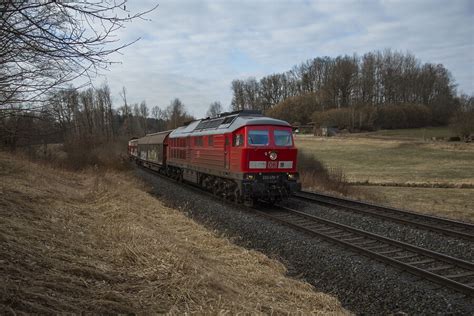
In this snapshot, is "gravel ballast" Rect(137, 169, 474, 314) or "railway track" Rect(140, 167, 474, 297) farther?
"railway track" Rect(140, 167, 474, 297)

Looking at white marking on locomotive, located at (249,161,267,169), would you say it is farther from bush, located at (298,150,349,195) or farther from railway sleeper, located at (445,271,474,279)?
bush, located at (298,150,349,195)

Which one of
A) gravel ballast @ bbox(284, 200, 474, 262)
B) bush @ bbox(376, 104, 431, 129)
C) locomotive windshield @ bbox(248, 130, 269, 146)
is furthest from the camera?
bush @ bbox(376, 104, 431, 129)

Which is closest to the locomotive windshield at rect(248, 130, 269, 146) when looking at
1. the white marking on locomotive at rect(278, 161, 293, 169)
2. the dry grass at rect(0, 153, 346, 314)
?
the white marking on locomotive at rect(278, 161, 293, 169)

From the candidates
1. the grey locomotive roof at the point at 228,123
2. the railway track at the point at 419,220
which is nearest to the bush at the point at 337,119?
the grey locomotive roof at the point at 228,123

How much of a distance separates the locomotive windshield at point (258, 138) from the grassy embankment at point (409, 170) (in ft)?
25.4

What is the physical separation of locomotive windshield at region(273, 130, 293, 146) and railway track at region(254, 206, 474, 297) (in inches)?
134

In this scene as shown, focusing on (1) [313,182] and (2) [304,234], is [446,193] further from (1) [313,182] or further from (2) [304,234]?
(2) [304,234]

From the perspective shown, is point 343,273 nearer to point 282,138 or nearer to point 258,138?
point 258,138

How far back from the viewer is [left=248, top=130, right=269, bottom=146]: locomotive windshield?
1445 cm

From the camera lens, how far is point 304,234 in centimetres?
1069

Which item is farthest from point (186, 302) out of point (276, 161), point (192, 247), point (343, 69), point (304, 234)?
point (343, 69)

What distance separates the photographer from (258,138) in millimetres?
14602

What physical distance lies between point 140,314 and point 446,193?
76.1 feet

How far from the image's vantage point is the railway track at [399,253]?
714 centimetres
